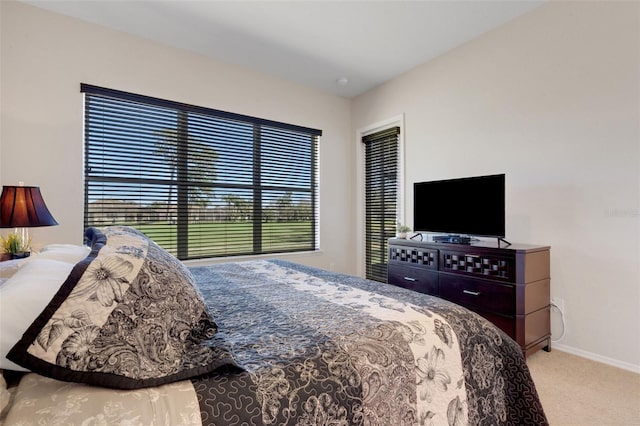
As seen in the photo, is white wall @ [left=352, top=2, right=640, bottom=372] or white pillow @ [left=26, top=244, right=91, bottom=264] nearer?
white pillow @ [left=26, top=244, right=91, bottom=264]

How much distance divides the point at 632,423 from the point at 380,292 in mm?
1548

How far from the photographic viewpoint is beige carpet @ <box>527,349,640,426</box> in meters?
1.66

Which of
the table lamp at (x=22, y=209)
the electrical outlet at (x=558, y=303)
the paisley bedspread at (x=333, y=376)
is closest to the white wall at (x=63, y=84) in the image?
the table lamp at (x=22, y=209)

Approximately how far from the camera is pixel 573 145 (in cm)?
244

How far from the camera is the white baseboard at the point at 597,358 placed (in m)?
2.15

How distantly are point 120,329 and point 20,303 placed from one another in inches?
8.2

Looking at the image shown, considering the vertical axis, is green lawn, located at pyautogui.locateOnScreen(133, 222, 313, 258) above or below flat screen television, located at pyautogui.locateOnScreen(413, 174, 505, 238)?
below

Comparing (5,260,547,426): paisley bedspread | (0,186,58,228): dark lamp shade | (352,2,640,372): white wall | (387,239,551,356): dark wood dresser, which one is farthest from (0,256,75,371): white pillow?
(352,2,640,372): white wall

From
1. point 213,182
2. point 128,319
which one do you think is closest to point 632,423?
point 128,319

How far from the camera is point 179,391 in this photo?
0.70 metres

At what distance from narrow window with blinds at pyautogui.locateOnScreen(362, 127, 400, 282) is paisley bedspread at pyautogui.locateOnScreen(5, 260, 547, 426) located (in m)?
2.66

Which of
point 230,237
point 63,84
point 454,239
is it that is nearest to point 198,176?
point 230,237

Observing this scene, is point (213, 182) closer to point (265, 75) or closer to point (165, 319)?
point (265, 75)

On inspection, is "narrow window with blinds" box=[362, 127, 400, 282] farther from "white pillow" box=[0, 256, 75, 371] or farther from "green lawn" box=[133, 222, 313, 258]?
"white pillow" box=[0, 256, 75, 371]
